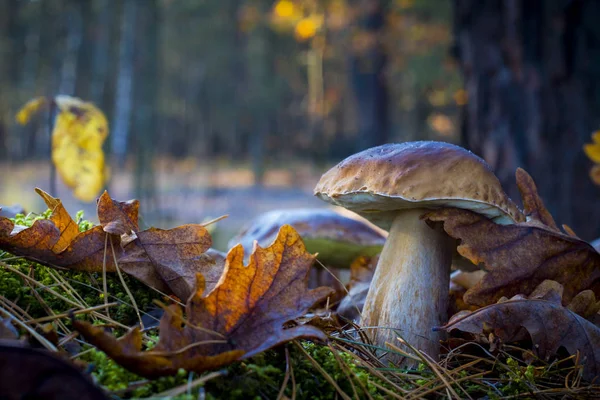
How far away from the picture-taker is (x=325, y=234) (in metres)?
2.10

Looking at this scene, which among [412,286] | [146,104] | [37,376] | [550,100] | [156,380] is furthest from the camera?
[146,104]

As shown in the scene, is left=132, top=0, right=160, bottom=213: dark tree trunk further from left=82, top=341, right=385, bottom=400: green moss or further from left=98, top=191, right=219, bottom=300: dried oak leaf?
left=82, top=341, right=385, bottom=400: green moss

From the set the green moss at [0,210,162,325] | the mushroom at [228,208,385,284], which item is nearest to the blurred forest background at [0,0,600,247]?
the mushroom at [228,208,385,284]

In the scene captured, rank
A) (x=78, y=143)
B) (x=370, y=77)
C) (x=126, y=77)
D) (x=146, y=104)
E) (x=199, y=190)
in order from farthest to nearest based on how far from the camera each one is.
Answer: (x=199, y=190)
(x=370, y=77)
(x=126, y=77)
(x=146, y=104)
(x=78, y=143)

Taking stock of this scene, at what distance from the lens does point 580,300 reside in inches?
50.8

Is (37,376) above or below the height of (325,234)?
above

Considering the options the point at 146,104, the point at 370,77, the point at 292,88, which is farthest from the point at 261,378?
the point at 292,88

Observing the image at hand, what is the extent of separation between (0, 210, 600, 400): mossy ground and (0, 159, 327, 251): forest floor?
5.46 meters

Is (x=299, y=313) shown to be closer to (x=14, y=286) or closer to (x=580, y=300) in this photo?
(x=14, y=286)

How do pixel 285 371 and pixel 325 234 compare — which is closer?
pixel 285 371

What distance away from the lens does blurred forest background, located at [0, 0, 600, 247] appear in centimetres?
331

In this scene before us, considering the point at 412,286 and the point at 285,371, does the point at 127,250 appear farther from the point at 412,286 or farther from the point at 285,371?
the point at 412,286

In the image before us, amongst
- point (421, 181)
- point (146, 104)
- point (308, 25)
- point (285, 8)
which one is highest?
point (285, 8)

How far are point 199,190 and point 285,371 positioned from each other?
1637 cm
